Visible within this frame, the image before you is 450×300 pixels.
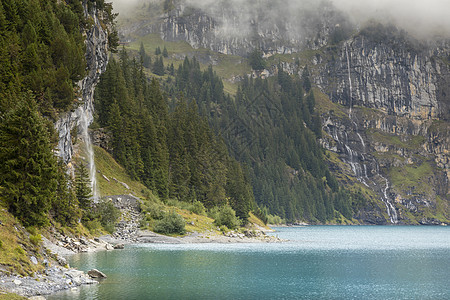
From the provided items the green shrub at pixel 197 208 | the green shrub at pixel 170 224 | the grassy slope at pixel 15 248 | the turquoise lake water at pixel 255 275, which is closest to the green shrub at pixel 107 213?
the turquoise lake water at pixel 255 275

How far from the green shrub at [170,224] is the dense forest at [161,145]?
19510mm

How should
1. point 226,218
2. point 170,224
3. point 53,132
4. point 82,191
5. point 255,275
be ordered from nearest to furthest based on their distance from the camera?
1. point 255,275
2. point 53,132
3. point 82,191
4. point 170,224
5. point 226,218

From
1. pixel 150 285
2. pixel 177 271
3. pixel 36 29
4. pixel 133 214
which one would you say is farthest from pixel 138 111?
pixel 150 285

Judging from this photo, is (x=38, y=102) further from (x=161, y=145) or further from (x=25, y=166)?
(x=161, y=145)

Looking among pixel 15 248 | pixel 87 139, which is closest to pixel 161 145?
pixel 87 139

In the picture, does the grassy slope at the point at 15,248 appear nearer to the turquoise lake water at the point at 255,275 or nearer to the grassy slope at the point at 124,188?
the turquoise lake water at the point at 255,275

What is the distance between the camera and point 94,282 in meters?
45.4

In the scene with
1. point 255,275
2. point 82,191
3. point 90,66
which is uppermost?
point 90,66

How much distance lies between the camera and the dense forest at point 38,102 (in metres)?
48.8

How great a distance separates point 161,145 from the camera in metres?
131

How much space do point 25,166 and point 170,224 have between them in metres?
53.7

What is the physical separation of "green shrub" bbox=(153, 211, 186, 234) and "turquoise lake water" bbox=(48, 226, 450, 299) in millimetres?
17171

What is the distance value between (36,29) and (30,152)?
29683 mm

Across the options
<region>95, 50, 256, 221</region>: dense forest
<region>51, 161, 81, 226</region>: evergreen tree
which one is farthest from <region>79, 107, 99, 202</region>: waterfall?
<region>51, 161, 81, 226</region>: evergreen tree
